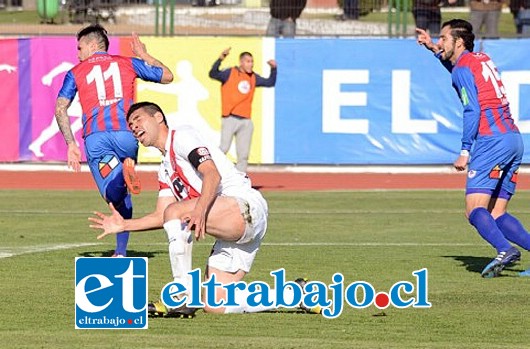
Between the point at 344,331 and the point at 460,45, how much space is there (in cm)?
390

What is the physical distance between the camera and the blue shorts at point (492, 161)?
12.3 metres

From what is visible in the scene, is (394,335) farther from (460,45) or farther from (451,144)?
(451,144)

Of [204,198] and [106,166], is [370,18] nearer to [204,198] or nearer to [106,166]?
[106,166]

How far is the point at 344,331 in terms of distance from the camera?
952 cm

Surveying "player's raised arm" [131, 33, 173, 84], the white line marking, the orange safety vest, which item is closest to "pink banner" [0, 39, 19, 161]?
the orange safety vest

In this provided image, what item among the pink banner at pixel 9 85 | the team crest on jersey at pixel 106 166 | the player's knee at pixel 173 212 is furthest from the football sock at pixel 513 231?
the pink banner at pixel 9 85

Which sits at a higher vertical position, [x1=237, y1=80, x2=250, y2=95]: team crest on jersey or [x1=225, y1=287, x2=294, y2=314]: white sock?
[x1=225, y1=287, x2=294, y2=314]: white sock

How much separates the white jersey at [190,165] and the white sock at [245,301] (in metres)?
0.74

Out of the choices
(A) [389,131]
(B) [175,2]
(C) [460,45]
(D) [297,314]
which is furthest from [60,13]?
(D) [297,314]

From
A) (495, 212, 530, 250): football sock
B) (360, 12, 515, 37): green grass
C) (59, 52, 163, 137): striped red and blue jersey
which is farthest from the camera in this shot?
(360, 12, 515, 37): green grass

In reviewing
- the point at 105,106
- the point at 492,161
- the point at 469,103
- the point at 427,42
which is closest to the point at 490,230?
the point at 492,161

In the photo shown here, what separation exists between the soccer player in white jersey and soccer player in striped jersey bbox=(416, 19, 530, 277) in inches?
113

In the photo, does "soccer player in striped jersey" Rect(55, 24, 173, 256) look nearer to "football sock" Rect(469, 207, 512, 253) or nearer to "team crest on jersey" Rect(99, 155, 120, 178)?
"team crest on jersey" Rect(99, 155, 120, 178)

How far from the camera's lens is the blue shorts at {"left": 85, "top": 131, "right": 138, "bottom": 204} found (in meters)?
13.7
